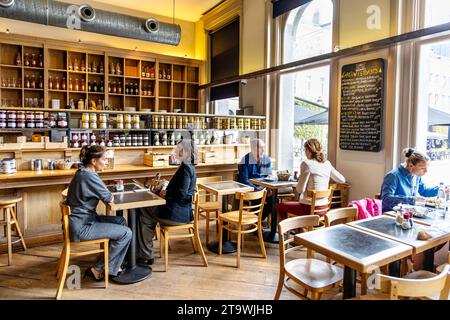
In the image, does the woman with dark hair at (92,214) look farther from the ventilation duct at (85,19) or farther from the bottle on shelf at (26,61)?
the bottle on shelf at (26,61)

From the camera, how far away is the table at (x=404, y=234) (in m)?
2.05

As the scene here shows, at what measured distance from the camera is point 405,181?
3.07 metres

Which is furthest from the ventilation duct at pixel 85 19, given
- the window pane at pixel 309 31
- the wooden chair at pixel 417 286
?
the wooden chair at pixel 417 286

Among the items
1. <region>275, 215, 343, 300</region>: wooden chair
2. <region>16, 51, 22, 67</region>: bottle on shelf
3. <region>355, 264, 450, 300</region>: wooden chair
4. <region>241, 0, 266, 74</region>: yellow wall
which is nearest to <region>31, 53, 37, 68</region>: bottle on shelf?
<region>16, 51, 22, 67</region>: bottle on shelf

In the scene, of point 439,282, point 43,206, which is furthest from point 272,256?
point 43,206

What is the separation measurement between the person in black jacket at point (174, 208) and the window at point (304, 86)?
236 cm

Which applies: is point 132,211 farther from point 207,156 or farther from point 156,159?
point 207,156

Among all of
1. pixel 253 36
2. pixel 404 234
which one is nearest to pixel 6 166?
pixel 404 234

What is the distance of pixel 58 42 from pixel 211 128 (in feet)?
11.3

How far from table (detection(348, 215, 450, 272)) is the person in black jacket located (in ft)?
5.35

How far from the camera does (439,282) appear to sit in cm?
150

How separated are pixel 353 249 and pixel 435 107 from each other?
8.13 ft

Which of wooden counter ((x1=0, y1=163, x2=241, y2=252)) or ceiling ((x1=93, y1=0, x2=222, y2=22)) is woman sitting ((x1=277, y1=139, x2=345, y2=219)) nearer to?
wooden counter ((x1=0, y1=163, x2=241, y2=252))

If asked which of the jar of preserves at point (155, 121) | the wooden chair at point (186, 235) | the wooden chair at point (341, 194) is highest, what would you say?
the jar of preserves at point (155, 121)
